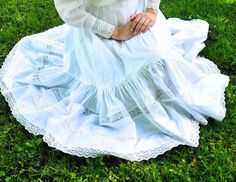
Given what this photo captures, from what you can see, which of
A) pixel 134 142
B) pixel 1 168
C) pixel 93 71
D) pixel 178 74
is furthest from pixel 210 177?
pixel 1 168

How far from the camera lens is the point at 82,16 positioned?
9.44ft

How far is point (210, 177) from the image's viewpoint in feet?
8.69

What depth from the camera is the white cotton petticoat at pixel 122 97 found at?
282 cm

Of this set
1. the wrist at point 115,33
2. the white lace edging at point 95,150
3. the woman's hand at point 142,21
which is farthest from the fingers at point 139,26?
the white lace edging at point 95,150

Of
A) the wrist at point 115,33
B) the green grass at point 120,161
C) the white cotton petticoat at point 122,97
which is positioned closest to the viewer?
the green grass at point 120,161

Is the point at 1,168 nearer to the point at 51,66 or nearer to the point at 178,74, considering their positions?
the point at 51,66

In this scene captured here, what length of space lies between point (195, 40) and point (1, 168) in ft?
4.80

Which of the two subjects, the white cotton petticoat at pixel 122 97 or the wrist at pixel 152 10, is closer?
the white cotton petticoat at pixel 122 97

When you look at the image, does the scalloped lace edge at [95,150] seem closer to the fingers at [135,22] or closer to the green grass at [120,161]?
the green grass at [120,161]

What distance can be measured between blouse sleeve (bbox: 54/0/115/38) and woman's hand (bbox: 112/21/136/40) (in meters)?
0.03

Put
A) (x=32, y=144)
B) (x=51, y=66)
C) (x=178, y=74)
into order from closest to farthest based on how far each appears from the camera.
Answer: (x=32, y=144)
(x=178, y=74)
(x=51, y=66)

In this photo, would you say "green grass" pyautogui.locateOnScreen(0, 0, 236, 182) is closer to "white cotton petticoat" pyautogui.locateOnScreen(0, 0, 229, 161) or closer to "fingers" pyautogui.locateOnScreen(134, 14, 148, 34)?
"white cotton petticoat" pyautogui.locateOnScreen(0, 0, 229, 161)

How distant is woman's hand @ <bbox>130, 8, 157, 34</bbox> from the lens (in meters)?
2.95

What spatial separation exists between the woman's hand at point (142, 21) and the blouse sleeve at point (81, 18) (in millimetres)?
122
